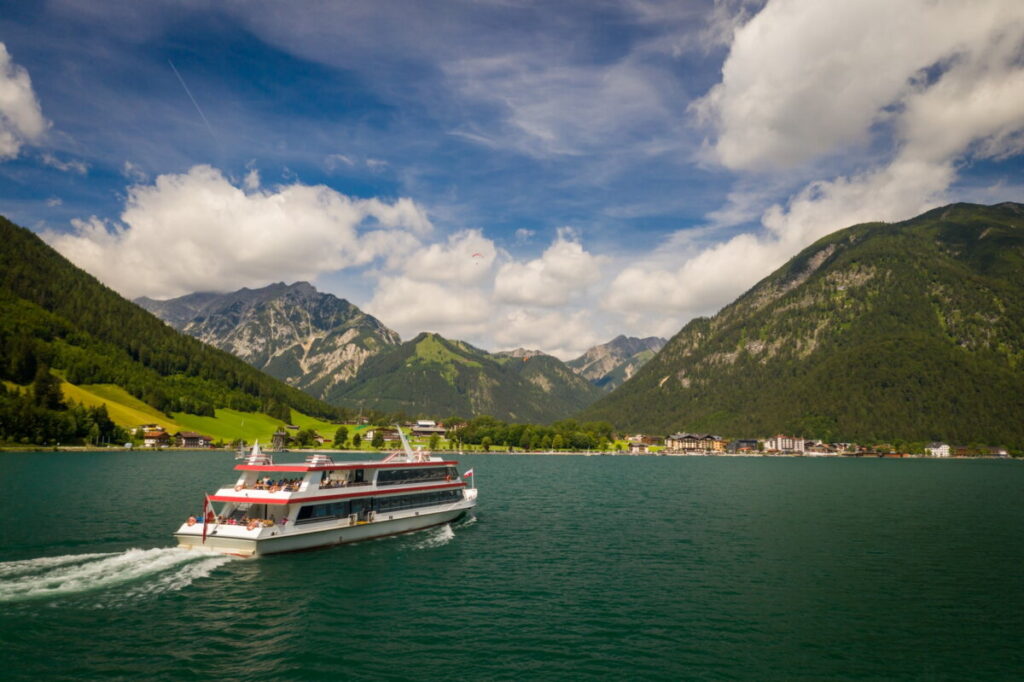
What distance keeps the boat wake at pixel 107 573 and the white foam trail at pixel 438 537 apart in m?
18.5

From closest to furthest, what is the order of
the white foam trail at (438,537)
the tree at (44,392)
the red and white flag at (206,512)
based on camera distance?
1. the red and white flag at (206,512)
2. the white foam trail at (438,537)
3. the tree at (44,392)

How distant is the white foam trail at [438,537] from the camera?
5975 centimetres

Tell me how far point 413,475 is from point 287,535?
18.5 metres

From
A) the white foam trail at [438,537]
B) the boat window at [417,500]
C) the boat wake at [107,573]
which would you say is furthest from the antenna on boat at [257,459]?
the white foam trail at [438,537]

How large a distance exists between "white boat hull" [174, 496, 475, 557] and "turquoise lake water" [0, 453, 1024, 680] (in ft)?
4.22

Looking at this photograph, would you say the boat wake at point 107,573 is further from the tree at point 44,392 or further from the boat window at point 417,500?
the tree at point 44,392

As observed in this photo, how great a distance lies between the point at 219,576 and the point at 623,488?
91286mm

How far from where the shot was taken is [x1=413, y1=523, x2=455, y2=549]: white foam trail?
59750 mm

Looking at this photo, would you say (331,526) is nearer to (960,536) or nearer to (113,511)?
(113,511)

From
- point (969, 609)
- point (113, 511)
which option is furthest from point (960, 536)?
point (113, 511)

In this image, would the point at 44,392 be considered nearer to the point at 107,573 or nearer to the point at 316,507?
the point at 316,507

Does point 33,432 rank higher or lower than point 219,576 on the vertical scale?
higher

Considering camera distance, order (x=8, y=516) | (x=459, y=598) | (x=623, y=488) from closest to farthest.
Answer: (x=459, y=598) < (x=8, y=516) < (x=623, y=488)

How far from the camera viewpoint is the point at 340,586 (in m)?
43.8
